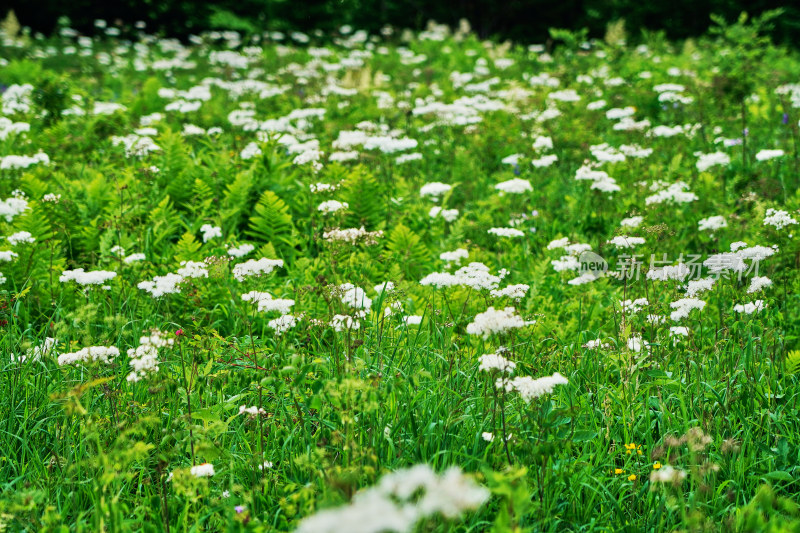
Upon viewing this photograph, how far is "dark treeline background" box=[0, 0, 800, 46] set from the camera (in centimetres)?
1866

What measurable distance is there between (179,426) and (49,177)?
14.1 ft

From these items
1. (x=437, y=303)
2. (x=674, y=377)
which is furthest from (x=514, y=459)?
(x=437, y=303)

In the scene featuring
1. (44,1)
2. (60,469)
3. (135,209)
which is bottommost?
(60,469)

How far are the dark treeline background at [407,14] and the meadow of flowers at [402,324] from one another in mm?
11196

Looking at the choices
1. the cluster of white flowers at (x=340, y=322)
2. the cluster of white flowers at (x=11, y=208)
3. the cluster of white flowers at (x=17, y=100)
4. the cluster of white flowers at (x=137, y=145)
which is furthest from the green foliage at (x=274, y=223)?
the cluster of white flowers at (x=17, y=100)

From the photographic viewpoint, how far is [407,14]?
2119cm

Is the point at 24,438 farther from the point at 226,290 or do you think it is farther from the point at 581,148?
the point at 581,148

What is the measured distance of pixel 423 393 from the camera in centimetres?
329

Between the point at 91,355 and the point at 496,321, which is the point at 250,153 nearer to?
the point at 91,355

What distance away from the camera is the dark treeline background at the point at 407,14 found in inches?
734

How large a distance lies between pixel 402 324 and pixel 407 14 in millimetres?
19026

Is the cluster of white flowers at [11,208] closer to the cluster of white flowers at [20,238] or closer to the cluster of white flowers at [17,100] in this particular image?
the cluster of white flowers at [20,238]

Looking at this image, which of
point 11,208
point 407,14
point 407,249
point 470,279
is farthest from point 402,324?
point 407,14

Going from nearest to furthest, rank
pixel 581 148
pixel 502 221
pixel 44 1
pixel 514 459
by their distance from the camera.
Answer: pixel 514 459
pixel 502 221
pixel 581 148
pixel 44 1
